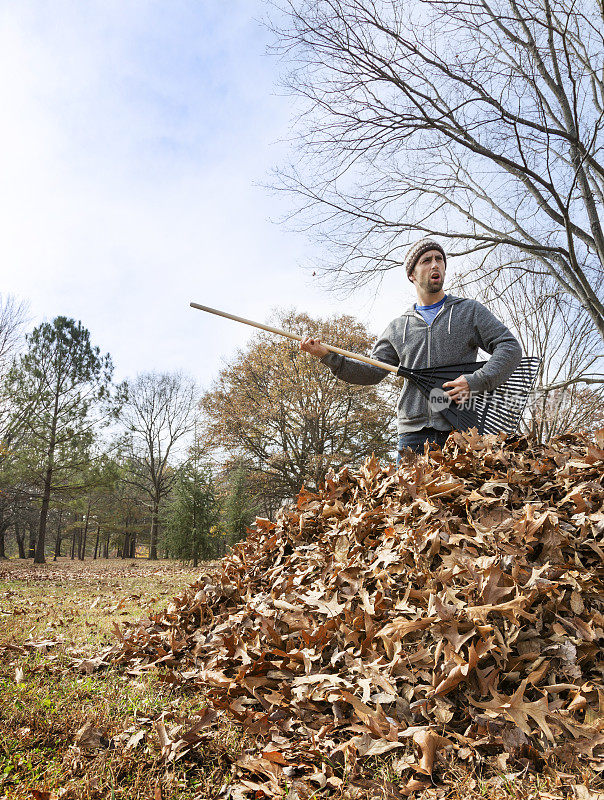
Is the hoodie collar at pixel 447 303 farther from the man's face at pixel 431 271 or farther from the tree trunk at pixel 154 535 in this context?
the tree trunk at pixel 154 535

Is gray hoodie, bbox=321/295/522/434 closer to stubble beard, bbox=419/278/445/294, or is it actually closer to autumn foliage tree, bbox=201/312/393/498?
stubble beard, bbox=419/278/445/294

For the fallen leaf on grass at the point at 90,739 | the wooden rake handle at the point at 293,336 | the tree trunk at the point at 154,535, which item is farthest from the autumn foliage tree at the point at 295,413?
the fallen leaf on grass at the point at 90,739

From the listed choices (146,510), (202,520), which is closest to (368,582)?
(202,520)

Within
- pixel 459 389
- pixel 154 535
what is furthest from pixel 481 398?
pixel 154 535

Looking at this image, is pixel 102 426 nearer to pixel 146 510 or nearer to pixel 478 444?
pixel 146 510

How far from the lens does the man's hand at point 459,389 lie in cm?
312

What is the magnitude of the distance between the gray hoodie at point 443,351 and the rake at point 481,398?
0.21ft

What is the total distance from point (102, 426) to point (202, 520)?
259 inches

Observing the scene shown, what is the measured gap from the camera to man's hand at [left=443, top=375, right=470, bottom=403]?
3.12m

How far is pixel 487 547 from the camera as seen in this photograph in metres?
2.36

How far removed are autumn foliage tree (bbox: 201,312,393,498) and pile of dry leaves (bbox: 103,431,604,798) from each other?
1409cm

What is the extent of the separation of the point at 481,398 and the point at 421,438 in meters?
0.52

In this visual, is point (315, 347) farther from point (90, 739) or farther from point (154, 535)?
point (154, 535)

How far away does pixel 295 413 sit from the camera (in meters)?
18.6
